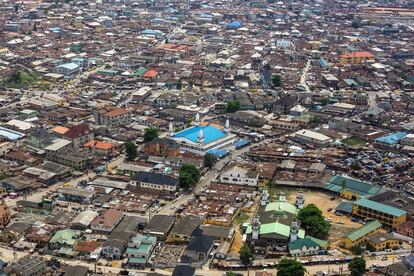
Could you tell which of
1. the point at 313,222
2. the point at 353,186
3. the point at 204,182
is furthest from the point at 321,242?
the point at 204,182

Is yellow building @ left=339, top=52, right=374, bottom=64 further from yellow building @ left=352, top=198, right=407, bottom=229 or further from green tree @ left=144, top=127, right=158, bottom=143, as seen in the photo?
yellow building @ left=352, top=198, right=407, bottom=229

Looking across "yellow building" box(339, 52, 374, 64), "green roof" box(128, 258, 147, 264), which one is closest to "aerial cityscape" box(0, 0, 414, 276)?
"green roof" box(128, 258, 147, 264)

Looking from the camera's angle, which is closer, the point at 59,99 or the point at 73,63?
the point at 59,99

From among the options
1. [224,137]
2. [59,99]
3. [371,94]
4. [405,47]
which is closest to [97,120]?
[59,99]

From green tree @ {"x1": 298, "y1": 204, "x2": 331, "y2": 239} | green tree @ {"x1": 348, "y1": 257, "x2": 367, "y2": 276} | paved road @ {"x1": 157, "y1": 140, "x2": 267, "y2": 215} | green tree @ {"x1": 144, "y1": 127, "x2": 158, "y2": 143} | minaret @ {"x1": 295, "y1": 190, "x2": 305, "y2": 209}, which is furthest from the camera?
green tree @ {"x1": 144, "y1": 127, "x2": 158, "y2": 143}

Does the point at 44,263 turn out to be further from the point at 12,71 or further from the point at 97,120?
the point at 12,71

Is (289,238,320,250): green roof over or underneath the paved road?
over

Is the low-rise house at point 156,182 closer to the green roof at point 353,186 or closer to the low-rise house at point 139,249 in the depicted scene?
the low-rise house at point 139,249
